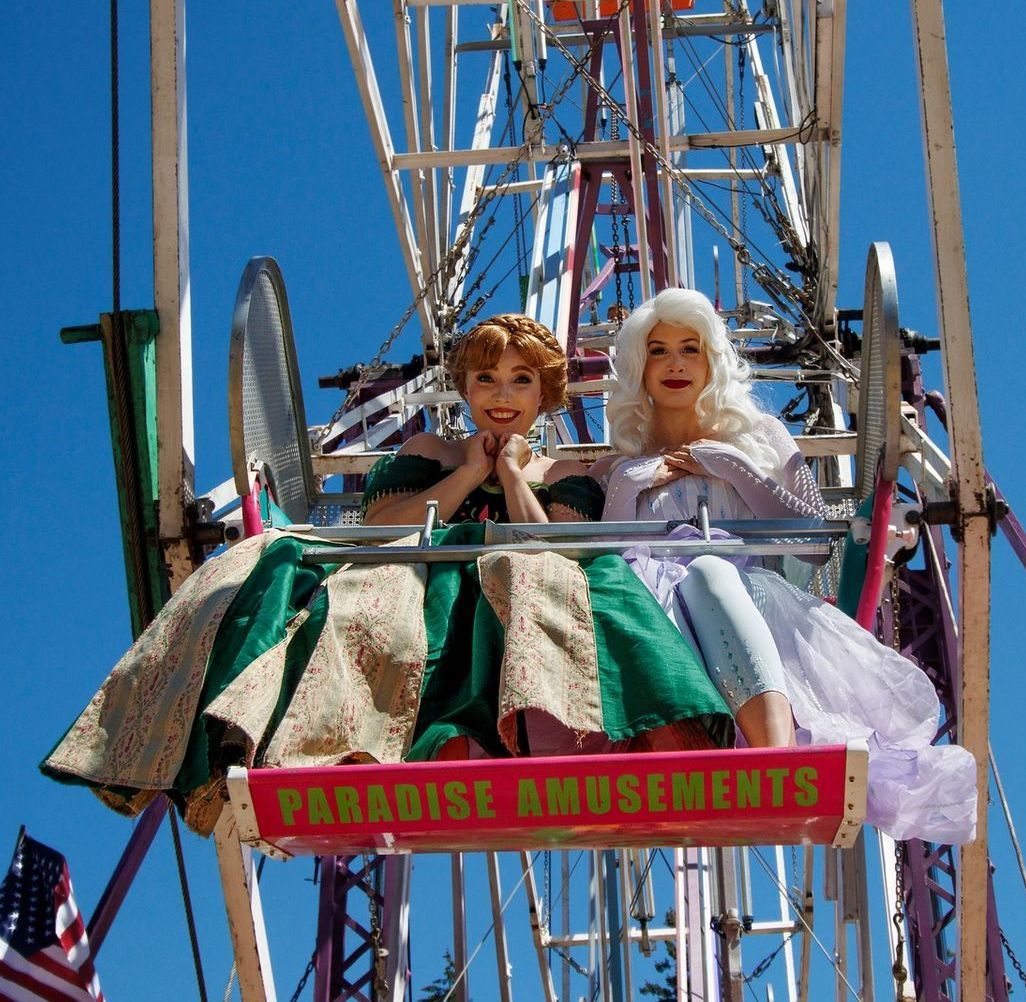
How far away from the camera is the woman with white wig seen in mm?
3951

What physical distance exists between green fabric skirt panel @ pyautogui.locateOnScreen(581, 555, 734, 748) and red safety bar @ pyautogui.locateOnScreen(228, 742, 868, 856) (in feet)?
0.77

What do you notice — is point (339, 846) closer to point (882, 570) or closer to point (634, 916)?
point (882, 570)

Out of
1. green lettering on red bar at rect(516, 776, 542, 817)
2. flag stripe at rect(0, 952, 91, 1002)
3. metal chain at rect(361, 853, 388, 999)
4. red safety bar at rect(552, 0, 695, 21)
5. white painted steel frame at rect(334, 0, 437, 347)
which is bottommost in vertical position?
metal chain at rect(361, 853, 388, 999)

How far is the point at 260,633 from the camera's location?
4137 mm

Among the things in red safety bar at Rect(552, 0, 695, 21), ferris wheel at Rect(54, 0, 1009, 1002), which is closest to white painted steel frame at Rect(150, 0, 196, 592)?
ferris wheel at Rect(54, 0, 1009, 1002)

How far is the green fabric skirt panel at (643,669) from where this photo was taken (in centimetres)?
390

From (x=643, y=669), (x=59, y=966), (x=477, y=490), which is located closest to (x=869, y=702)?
(x=643, y=669)

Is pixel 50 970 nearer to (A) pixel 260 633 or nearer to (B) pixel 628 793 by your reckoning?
(A) pixel 260 633

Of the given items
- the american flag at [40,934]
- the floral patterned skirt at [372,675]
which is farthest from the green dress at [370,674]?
the american flag at [40,934]

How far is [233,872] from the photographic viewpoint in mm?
5359

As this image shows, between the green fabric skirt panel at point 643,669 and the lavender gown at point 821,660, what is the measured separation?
153mm

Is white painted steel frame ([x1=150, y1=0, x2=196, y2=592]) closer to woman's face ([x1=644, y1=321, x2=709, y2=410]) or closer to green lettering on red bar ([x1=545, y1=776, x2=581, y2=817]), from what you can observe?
woman's face ([x1=644, y1=321, x2=709, y2=410])

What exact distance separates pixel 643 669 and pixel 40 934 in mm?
2458

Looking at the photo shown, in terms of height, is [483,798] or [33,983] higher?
[483,798]
